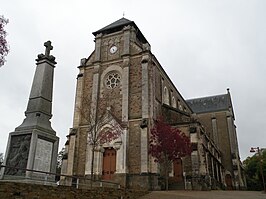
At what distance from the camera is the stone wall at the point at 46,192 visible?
7.30 metres

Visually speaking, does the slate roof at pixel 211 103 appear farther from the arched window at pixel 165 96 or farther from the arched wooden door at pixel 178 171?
the arched wooden door at pixel 178 171

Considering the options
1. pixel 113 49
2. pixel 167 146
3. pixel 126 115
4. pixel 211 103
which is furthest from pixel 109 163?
pixel 211 103

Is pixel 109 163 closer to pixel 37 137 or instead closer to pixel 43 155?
pixel 43 155

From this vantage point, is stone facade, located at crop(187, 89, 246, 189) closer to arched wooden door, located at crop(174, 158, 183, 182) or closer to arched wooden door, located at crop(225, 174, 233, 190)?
arched wooden door, located at crop(225, 174, 233, 190)

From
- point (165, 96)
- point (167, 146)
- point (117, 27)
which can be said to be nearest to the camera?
point (167, 146)

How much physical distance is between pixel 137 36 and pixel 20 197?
83.5ft

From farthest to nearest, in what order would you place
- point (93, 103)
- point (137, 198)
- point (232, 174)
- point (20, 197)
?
point (232, 174) → point (93, 103) → point (137, 198) → point (20, 197)

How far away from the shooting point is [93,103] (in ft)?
85.5

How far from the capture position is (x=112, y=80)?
27.0 metres

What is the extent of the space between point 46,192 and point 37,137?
86.7 inches

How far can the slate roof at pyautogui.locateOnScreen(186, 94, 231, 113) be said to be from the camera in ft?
152

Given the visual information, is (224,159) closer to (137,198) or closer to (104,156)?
(104,156)

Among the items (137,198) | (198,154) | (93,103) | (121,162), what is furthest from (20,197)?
(93,103)

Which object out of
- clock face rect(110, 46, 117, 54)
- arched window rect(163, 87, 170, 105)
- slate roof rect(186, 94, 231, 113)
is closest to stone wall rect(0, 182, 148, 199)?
arched window rect(163, 87, 170, 105)
